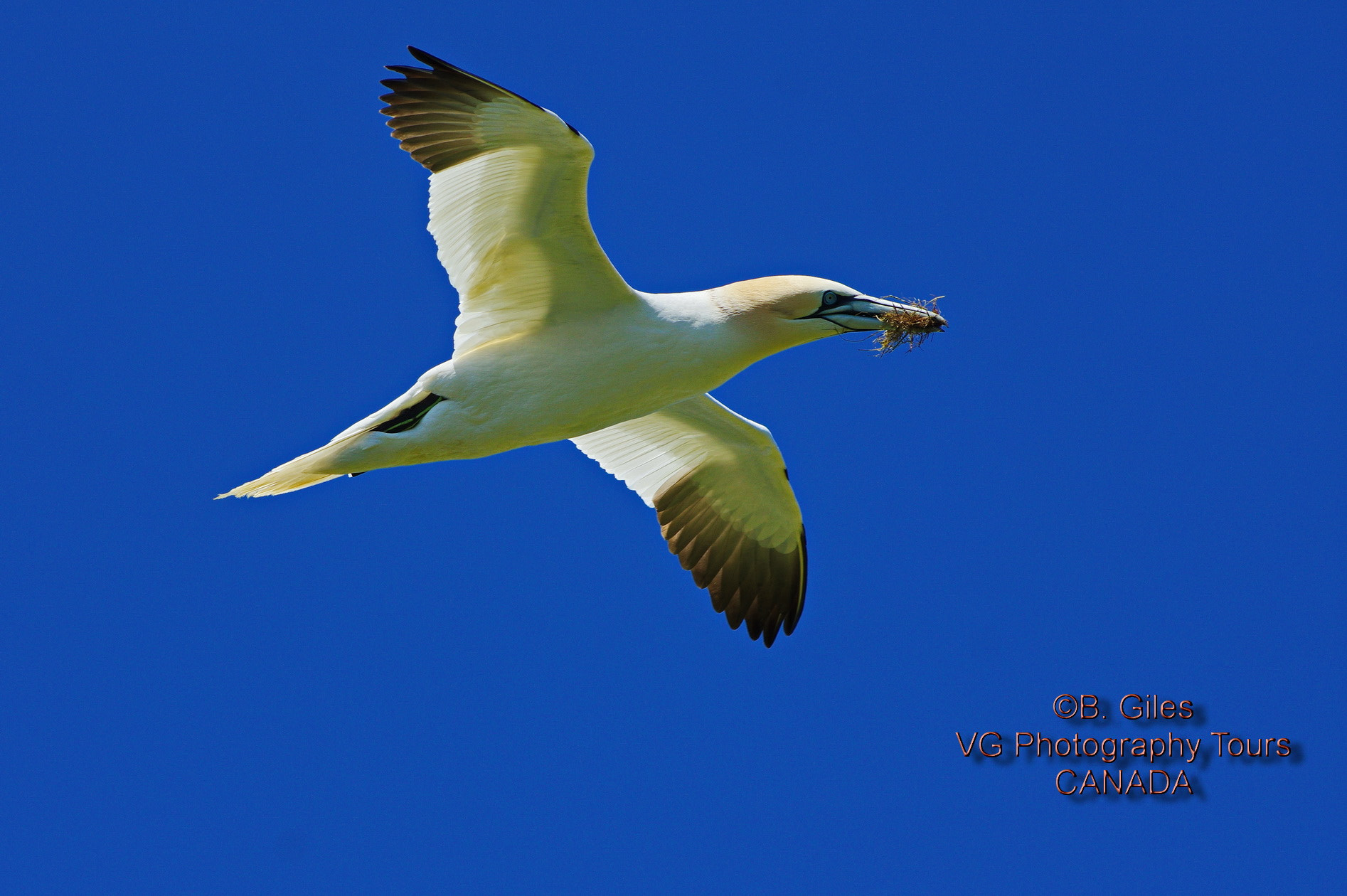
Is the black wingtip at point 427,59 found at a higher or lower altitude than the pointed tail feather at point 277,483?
higher

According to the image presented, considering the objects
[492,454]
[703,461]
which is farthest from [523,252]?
[703,461]

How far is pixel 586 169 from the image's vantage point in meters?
8.42

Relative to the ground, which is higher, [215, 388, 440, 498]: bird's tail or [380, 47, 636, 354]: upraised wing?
[380, 47, 636, 354]: upraised wing

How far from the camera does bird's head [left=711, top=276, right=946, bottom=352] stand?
29.3 feet

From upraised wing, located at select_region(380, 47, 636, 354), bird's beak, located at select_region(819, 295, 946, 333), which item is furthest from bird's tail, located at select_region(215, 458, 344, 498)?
bird's beak, located at select_region(819, 295, 946, 333)

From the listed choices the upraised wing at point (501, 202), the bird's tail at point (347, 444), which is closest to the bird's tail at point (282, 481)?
the bird's tail at point (347, 444)

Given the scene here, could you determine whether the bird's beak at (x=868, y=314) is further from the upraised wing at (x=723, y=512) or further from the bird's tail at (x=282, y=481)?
the bird's tail at (x=282, y=481)

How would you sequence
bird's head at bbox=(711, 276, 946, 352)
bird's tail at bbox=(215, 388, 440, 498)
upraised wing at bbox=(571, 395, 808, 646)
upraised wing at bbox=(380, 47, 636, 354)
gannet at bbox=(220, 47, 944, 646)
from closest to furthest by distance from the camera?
upraised wing at bbox=(380, 47, 636, 354), gannet at bbox=(220, 47, 944, 646), bird's tail at bbox=(215, 388, 440, 498), bird's head at bbox=(711, 276, 946, 352), upraised wing at bbox=(571, 395, 808, 646)

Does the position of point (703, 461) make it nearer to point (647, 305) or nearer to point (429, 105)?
point (647, 305)

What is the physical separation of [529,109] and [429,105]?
0.75 m

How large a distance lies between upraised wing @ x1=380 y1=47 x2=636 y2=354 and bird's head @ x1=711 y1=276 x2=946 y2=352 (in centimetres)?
80

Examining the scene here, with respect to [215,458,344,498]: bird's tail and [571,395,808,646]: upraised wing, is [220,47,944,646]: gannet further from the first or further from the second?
[571,395,808,646]: upraised wing

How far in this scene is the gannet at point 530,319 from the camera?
8.48 m

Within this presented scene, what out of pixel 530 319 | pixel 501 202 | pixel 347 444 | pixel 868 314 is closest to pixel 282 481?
pixel 347 444
